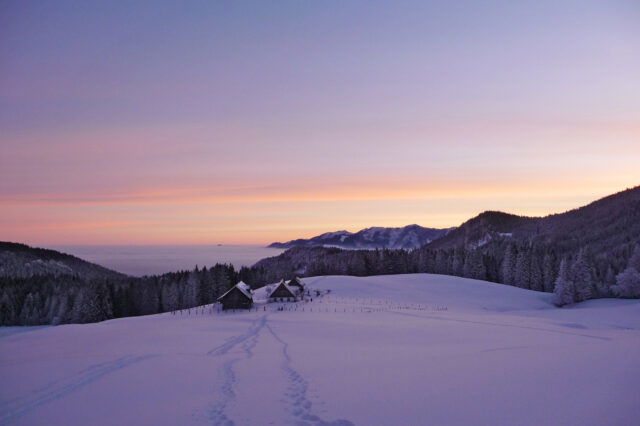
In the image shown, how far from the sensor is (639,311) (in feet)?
174

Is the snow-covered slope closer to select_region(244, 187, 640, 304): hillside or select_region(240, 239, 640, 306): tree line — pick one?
select_region(240, 239, 640, 306): tree line

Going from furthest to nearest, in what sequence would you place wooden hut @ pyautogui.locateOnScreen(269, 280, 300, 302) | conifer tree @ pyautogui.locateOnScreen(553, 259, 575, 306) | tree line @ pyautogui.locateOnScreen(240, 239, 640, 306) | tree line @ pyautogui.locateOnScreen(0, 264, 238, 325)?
1. tree line @ pyautogui.locateOnScreen(0, 264, 238, 325)
2. tree line @ pyautogui.locateOnScreen(240, 239, 640, 306)
3. conifer tree @ pyautogui.locateOnScreen(553, 259, 575, 306)
4. wooden hut @ pyautogui.locateOnScreen(269, 280, 300, 302)

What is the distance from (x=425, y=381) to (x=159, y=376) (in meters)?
11.2

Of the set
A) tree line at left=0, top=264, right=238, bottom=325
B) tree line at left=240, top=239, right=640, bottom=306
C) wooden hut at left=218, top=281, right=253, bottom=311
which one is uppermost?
tree line at left=240, top=239, right=640, bottom=306

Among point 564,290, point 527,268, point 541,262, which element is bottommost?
point 564,290

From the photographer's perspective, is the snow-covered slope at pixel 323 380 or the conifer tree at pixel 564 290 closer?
the snow-covered slope at pixel 323 380

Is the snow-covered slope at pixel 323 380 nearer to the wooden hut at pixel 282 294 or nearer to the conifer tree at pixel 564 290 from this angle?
the wooden hut at pixel 282 294

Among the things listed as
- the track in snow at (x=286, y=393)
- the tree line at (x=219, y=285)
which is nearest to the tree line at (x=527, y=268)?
the tree line at (x=219, y=285)

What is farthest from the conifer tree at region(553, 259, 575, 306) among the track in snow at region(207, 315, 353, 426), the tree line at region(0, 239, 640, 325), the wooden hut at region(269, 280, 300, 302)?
the track in snow at region(207, 315, 353, 426)

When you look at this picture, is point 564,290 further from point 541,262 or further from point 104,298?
point 104,298

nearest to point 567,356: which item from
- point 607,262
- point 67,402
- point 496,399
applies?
point 496,399

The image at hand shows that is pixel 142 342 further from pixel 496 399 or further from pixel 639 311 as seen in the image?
pixel 639 311

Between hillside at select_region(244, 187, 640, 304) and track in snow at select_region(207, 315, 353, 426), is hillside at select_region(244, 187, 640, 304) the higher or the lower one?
the higher one

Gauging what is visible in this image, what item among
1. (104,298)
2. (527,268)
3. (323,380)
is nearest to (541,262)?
(527,268)
